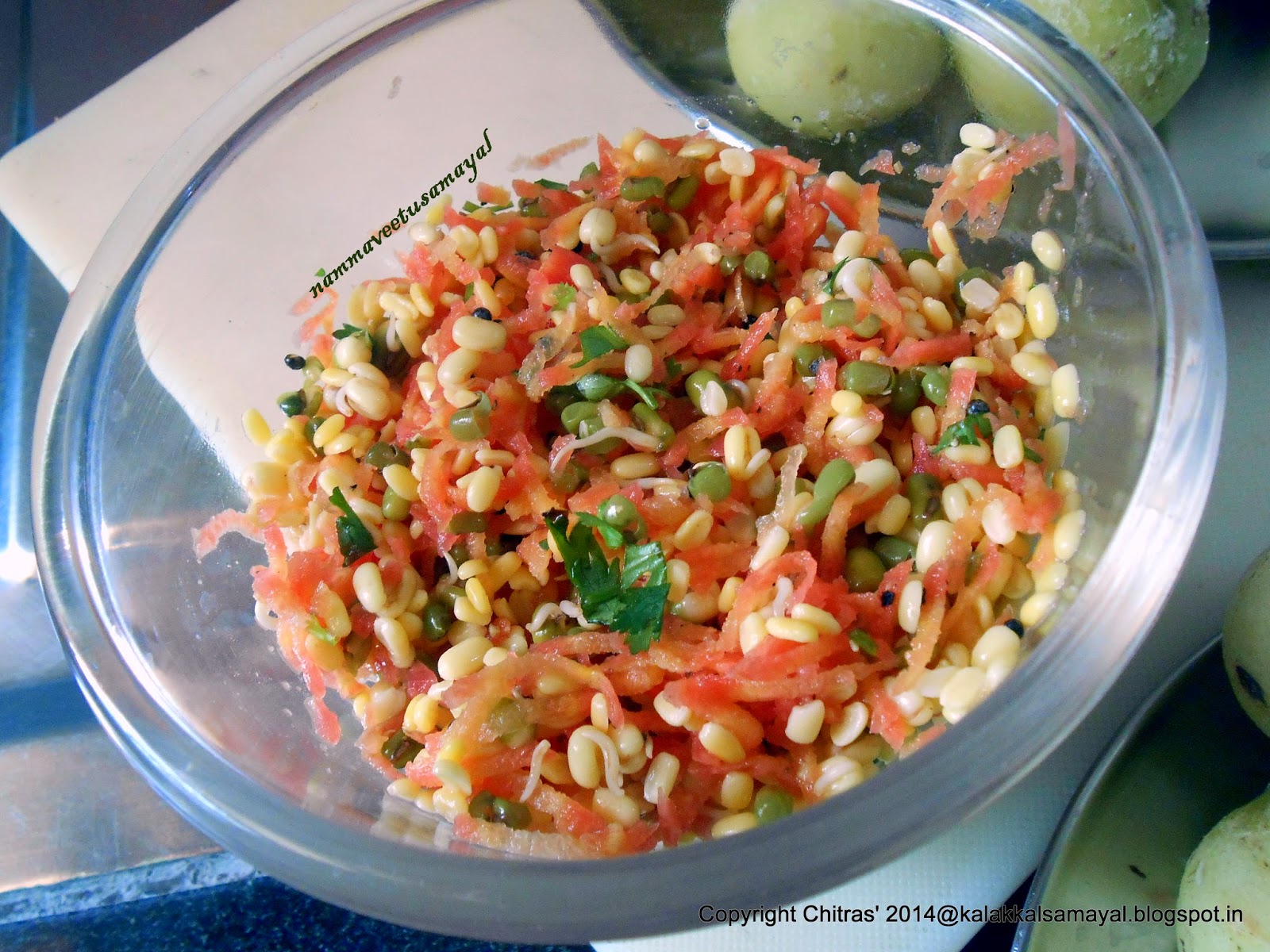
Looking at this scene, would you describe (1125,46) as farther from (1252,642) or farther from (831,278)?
(1252,642)

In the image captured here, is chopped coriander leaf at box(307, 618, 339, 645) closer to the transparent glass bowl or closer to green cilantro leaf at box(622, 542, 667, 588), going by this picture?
the transparent glass bowl

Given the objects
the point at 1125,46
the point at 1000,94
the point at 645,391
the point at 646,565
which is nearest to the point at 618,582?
the point at 646,565

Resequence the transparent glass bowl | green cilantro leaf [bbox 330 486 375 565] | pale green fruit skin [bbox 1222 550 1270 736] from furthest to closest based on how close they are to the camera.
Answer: green cilantro leaf [bbox 330 486 375 565], pale green fruit skin [bbox 1222 550 1270 736], the transparent glass bowl

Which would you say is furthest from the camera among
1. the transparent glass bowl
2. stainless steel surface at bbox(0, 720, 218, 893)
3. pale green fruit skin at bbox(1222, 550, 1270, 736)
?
stainless steel surface at bbox(0, 720, 218, 893)

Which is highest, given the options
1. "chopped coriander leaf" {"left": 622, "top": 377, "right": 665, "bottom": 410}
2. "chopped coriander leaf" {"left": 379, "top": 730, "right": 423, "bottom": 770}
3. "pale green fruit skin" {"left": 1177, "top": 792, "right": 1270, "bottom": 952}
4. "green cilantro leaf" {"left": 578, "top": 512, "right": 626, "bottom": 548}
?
"chopped coriander leaf" {"left": 622, "top": 377, "right": 665, "bottom": 410}

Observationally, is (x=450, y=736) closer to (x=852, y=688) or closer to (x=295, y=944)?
(x=852, y=688)

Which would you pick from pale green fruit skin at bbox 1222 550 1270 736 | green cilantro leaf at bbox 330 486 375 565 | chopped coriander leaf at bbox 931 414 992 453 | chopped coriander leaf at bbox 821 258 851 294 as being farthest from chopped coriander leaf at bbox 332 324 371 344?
pale green fruit skin at bbox 1222 550 1270 736

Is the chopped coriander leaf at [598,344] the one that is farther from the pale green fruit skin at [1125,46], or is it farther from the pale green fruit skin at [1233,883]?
the pale green fruit skin at [1233,883]
